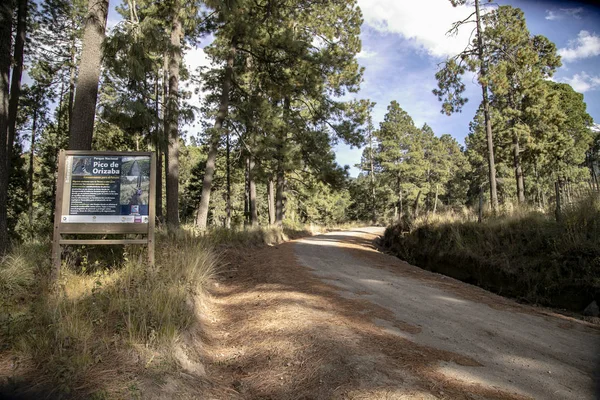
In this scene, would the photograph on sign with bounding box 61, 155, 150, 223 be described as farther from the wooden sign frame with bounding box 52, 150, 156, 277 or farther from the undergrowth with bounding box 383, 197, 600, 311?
the undergrowth with bounding box 383, 197, 600, 311

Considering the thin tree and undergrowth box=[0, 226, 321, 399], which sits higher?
the thin tree

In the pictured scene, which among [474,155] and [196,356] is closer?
[196,356]

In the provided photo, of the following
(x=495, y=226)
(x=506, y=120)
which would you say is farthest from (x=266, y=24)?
(x=506, y=120)

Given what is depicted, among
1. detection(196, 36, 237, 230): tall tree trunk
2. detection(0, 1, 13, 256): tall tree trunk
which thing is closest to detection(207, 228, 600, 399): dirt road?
detection(0, 1, 13, 256): tall tree trunk

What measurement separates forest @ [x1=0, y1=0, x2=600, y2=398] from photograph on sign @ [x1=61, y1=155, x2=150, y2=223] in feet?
0.63

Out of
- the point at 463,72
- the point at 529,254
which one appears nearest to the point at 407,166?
the point at 463,72

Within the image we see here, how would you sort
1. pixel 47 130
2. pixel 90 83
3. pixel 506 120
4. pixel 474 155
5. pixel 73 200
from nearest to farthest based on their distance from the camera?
pixel 73 200 < pixel 90 83 < pixel 506 120 < pixel 47 130 < pixel 474 155

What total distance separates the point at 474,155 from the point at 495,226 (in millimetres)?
36790

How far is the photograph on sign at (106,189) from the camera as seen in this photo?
210 inches

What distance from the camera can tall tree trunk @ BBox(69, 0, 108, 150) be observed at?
21.6 ft

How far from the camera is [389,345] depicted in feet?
12.7

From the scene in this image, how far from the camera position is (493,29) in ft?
50.5

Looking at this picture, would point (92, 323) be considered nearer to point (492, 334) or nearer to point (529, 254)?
point (492, 334)

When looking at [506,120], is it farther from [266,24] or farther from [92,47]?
[92,47]
